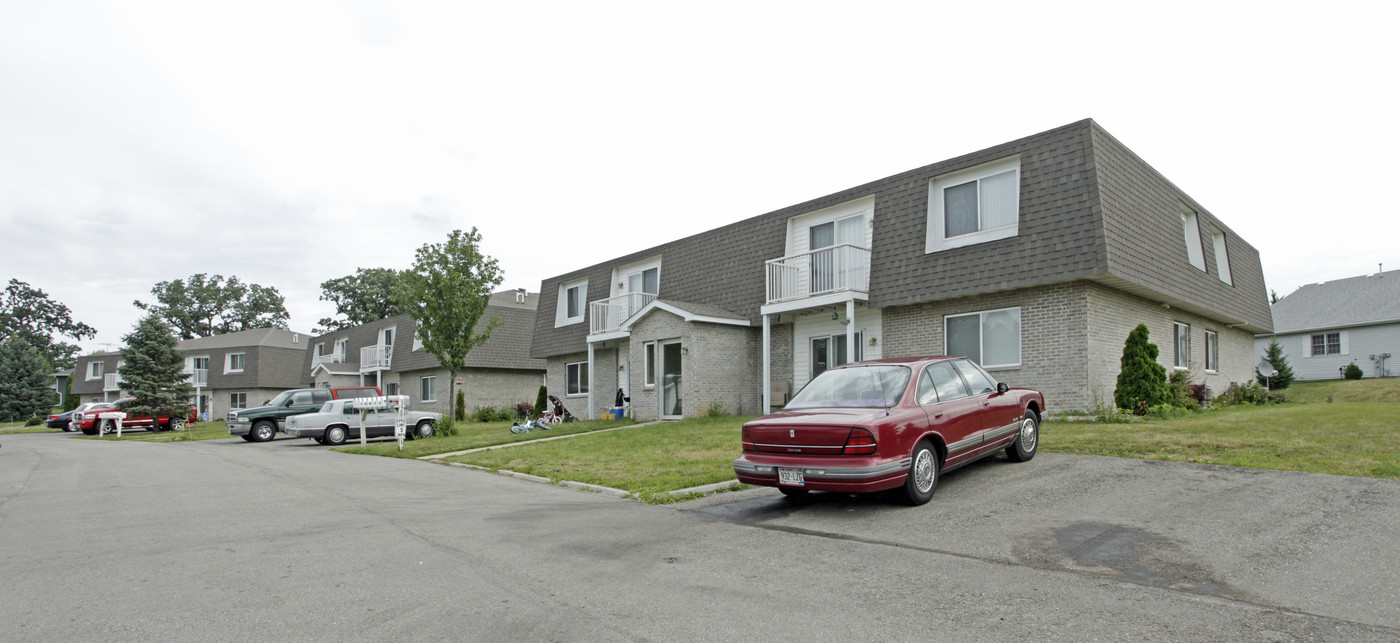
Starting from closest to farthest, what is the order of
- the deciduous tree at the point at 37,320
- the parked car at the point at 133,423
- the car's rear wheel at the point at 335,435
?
the car's rear wheel at the point at 335,435 → the parked car at the point at 133,423 → the deciduous tree at the point at 37,320

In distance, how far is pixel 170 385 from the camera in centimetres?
3491

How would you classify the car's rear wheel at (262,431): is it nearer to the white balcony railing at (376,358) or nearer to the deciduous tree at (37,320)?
the white balcony railing at (376,358)

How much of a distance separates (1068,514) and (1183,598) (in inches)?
91.1

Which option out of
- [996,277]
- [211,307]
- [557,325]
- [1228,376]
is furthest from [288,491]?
[211,307]

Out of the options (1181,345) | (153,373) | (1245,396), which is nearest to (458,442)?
(1181,345)

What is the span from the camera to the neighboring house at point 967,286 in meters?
14.2

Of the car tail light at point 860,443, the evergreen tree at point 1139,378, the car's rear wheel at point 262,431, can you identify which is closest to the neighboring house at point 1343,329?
the evergreen tree at point 1139,378

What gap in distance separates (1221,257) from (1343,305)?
20687 mm

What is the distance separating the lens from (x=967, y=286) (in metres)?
15.1

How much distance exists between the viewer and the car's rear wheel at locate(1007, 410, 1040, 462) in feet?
30.9

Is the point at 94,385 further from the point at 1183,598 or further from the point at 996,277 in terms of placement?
the point at 1183,598

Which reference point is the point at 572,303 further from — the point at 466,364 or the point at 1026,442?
the point at 1026,442

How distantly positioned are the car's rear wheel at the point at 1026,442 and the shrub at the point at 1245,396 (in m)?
12.9

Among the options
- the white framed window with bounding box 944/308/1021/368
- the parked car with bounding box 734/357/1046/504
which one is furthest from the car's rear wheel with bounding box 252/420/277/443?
the parked car with bounding box 734/357/1046/504
